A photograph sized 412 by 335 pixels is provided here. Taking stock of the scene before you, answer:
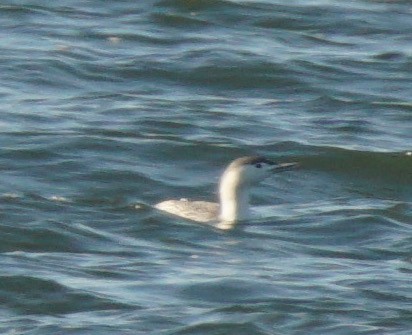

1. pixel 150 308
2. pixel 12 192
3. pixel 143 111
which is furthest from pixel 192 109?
pixel 150 308

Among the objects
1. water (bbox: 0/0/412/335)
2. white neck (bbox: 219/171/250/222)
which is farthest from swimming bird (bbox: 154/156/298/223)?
water (bbox: 0/0/412/335)

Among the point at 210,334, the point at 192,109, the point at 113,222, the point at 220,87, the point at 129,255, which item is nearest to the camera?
the point at 210,334

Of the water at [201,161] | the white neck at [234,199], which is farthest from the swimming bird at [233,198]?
the water at [201,161]

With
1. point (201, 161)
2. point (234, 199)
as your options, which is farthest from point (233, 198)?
point (201, 161)

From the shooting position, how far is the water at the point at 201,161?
12.6 metres

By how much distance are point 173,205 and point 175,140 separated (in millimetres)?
2700

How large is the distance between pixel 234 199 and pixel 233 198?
11 mm

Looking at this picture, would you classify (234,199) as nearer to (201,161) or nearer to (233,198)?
(233,198)

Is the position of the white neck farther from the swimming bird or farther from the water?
the water

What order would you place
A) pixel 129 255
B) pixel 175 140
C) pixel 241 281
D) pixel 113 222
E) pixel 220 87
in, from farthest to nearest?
pixel 220 87 → pixel 175 140 → pixel 113 222 → pixel 129 255 → pixel 241 281

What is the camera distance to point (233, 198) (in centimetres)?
1577

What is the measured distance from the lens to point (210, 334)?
1178cm

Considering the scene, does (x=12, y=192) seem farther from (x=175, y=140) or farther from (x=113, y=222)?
→ (x=175, y=140)

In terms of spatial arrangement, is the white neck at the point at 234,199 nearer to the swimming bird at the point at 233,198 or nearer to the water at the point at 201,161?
the swimming bird at the point at 233,198
